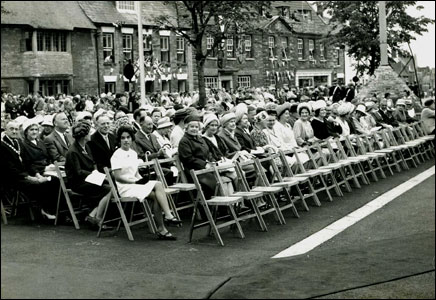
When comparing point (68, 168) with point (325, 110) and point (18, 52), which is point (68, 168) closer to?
point (18, 52)

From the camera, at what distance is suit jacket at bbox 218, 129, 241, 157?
34.0 feet

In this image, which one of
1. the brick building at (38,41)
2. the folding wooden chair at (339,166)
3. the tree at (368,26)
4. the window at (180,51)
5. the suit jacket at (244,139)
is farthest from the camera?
the window at (180,51)

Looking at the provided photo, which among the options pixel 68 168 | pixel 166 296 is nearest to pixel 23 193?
pixel 68 168

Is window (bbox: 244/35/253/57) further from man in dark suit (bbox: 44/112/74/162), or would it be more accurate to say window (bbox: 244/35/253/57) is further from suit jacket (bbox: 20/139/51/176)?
suit jacket (bbox: 20/139/51/176)

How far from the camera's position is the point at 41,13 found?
2965 mm

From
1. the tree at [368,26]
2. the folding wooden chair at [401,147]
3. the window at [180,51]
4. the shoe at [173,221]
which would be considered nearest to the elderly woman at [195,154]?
the shoe at [173,221]

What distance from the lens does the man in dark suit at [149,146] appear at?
384 inches

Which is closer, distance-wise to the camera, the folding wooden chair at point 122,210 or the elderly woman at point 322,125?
the folding wooden chair at point 122,210

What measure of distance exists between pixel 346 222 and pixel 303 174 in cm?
146

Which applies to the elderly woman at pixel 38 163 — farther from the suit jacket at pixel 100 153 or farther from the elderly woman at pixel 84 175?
the suit jacket at pixel 100 153

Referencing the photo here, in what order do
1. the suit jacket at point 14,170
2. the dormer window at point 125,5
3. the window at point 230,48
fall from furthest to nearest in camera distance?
the window at point 230,48 → the suit jacket at point 14,170 → the dormer window at point 125,5

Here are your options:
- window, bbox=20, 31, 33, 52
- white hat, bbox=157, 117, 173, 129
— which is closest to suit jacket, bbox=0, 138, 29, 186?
white hat, bbox=157, 117, 173, 129

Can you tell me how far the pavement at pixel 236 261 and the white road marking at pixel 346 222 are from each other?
126 millimetres

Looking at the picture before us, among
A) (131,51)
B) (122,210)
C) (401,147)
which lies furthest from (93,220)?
(131,51)
